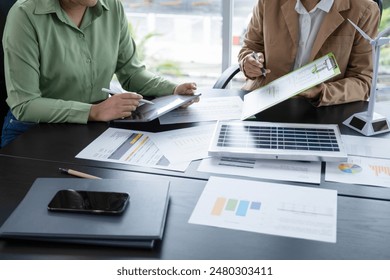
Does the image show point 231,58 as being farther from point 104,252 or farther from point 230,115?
point 104,252

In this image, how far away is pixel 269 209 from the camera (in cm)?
97

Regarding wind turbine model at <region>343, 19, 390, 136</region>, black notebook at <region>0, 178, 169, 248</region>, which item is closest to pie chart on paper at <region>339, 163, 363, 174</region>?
wind turbine model at <region>343, 19, 390, 136</region>

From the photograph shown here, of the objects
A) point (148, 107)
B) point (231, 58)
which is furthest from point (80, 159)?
point (231, 58)

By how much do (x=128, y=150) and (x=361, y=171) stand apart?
634 millimetres

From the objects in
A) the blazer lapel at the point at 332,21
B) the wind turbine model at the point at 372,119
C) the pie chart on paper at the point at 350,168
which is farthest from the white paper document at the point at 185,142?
the blazer lapel at the point at 332,21

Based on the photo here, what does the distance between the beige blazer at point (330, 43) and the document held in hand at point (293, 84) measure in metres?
0.17

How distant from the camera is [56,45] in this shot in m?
1.60

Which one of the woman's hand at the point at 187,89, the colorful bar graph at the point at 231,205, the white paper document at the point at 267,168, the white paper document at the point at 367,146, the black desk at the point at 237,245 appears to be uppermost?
the black desk at the point at 237,245

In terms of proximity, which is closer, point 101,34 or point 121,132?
point 121,132

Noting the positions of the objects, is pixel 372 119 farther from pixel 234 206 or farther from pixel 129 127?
pixel 129 127

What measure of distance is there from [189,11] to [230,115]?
183cm

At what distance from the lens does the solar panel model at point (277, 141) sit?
3.91 ft

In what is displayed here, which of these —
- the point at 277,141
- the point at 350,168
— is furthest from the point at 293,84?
the point at 350,168

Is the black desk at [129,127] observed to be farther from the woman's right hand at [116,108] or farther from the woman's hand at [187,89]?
the woman's hand at [187,89]
